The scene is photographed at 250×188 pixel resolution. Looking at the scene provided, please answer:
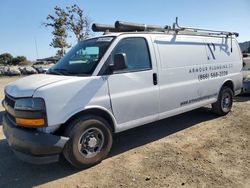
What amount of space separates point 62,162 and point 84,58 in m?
1.80

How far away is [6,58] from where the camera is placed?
88938 mm

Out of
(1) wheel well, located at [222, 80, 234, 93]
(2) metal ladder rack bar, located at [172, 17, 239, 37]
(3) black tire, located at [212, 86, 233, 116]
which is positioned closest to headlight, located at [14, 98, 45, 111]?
(2) metal ladder rack bar, located at [172, 17, 239, 37]

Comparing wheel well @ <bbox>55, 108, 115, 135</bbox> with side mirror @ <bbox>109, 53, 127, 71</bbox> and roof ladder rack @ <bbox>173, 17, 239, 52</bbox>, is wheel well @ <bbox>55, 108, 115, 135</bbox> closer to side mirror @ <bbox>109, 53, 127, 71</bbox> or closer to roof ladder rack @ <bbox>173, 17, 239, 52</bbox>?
side mirror @ <bbox>109, 53, 127, 71</bbox>

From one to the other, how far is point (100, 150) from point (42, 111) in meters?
1.23

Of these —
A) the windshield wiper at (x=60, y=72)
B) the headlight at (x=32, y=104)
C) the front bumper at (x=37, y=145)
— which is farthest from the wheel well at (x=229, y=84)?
the headlight at (x=32, y=104)

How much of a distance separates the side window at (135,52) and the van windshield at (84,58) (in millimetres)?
248

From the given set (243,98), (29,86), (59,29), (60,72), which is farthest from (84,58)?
(59,29)

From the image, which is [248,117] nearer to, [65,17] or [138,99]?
[138,99]

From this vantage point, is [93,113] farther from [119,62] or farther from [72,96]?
[119,62]

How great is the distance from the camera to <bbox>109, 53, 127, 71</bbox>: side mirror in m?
4.48

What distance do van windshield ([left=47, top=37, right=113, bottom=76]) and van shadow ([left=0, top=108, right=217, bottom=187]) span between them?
5.10 feet

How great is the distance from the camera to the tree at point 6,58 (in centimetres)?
8614

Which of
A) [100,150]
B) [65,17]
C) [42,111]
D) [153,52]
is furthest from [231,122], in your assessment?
[65,17]

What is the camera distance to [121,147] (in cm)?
529
